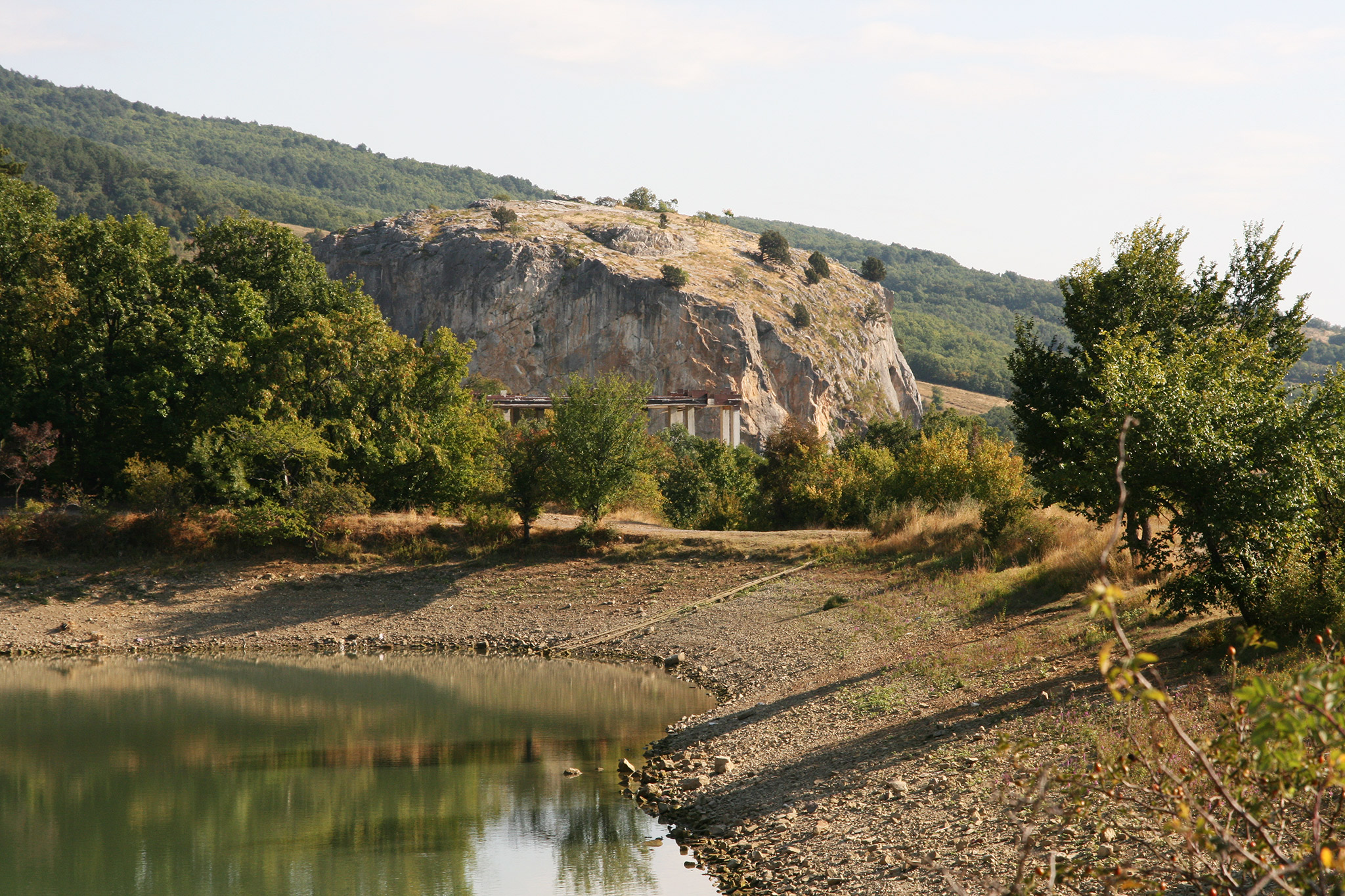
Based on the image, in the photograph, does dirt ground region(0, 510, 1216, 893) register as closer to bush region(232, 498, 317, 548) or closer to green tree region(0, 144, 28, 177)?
bush region(232, 498, 317, 548)

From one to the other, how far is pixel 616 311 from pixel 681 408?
823 inches

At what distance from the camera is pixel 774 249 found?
106 meters

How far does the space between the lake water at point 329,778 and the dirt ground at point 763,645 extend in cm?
126

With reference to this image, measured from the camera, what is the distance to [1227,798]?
334cm

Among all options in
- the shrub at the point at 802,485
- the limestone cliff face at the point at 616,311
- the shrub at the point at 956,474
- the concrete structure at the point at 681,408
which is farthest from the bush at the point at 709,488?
the limestone cliff face at the point at 616,311

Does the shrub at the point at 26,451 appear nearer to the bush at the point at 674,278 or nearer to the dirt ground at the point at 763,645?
the dirt ground at the point at 763,645

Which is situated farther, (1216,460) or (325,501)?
(325,501)

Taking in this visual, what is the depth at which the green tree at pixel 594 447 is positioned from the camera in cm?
3192

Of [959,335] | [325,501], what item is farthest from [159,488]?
[959,335]

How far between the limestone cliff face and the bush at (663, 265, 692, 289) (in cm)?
71

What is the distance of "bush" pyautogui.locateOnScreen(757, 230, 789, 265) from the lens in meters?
106

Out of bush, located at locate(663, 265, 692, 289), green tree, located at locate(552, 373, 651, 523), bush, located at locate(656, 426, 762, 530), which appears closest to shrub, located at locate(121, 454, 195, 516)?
green tree, located at locate(552, 373, 651, 523)

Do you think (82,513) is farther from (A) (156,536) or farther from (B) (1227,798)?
(B) (1227,798)

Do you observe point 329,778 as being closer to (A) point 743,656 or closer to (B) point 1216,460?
(A) point 743,656
